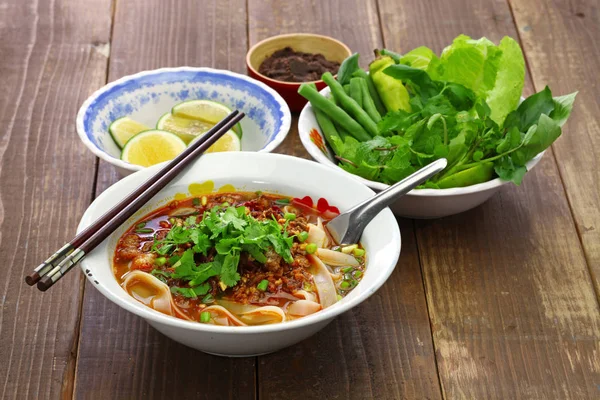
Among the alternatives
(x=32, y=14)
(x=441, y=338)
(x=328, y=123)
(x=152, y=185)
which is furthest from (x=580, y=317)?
(x=32, y=14)

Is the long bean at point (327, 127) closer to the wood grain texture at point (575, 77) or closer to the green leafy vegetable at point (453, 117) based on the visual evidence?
the green leafy vegetable at point (453, 117)

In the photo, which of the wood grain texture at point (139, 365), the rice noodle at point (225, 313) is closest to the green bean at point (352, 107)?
the wood grain texture at point (139, 365)

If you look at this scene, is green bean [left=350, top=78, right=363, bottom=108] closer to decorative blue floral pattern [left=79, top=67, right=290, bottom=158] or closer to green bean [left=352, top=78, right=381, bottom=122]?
green bean [left=352, top=78, right=381, bottom=122]

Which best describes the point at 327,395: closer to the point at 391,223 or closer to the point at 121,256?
the point at 391,223

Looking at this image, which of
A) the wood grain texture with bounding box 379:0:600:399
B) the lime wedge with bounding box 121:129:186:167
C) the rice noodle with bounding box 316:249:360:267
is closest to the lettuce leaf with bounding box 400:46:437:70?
the wood grain texture with bounding box 379:0:600:399

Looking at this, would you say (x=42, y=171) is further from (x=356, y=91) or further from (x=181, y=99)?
(x=356, y=91)

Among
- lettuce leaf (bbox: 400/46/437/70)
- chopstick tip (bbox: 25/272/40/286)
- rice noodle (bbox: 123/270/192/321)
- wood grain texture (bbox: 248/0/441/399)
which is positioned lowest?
wood grain texture (bbox: 248/0/441/399)
